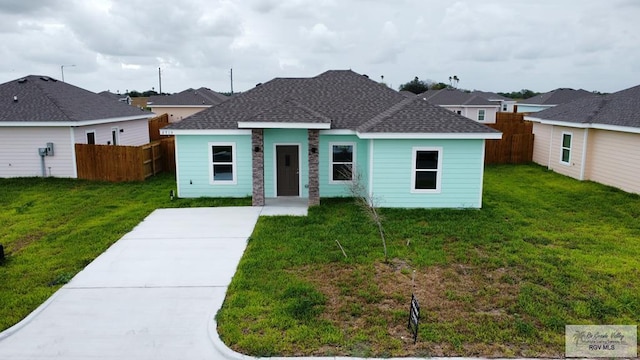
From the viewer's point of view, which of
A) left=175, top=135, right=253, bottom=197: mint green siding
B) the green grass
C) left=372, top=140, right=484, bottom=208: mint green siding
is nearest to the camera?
the green grass

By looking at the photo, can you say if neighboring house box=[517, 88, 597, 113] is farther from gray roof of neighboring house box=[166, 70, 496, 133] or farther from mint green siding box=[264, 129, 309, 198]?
mint green siding box=[264, 129, 309, 198]

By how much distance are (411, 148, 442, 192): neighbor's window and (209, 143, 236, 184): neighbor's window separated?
248 inches

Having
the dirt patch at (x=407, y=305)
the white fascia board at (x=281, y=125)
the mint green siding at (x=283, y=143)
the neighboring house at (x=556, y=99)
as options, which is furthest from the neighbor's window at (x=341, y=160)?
the neighboring house at (x=556, y=99)

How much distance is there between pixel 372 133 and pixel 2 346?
417 inches

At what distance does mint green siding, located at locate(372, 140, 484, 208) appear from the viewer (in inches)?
586

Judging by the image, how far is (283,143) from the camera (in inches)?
650

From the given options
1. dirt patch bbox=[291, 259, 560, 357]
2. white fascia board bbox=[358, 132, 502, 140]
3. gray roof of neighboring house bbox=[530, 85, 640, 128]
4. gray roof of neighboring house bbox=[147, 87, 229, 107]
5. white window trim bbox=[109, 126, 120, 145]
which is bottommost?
dirt patch bbox=[291, 259, 560, 357]

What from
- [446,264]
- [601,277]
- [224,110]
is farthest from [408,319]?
[224,110]

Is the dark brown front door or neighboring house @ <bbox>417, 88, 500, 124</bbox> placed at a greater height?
neighboring house @ <bbox>417, 88, 500, 124</bbox>

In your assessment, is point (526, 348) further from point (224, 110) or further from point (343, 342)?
point (224, 110)

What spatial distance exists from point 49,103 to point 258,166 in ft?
38.7

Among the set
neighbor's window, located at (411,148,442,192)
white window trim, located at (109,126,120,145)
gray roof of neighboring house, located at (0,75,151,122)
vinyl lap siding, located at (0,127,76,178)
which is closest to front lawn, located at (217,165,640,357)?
neighbor's window, located at (411,148,442,192)

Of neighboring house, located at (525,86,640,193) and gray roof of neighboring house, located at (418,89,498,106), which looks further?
gray roof of neighboring house, located at (418,89,498,106)

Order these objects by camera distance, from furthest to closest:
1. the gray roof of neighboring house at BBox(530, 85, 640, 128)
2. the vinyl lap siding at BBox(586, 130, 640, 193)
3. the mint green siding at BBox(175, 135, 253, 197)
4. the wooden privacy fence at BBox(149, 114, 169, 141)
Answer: the wooden privacy fence at BBox(149, 114, 169, 141)
the gray roof of neighboring house at BBox(530, 85, 640, 128)
the vinyl lap siding at BBox(586, 130, 640, 193)
the mint green siding at BBox(175, 135, 253, 197)
